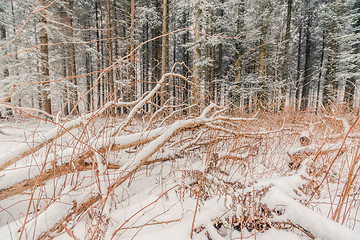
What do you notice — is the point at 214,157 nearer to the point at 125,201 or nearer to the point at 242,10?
the point at 125,201

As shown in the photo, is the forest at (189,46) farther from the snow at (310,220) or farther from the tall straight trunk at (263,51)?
the snow at (310,220)

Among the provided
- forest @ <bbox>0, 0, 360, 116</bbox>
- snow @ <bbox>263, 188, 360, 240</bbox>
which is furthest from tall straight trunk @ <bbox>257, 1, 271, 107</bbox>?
snow @ <bbox>263, 188, 360, 240</bbox>

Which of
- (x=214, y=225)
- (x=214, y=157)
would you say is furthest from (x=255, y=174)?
(x=214, y=225)

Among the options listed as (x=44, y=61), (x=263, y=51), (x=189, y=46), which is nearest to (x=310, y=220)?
(x=44, y=61)

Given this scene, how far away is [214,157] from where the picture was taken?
183cm

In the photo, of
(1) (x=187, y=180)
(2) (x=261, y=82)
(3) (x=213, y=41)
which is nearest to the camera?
(1) (x=187, y=180)

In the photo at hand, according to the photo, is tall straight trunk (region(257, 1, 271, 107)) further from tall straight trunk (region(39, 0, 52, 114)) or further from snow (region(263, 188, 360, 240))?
tall straight trunk (region(39, 0, 52, 114))

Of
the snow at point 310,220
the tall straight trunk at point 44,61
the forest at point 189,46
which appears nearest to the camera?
the snow at point 310,220

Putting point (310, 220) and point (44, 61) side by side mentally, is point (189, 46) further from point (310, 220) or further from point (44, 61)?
point (310, 220)

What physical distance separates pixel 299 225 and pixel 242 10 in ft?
38.0

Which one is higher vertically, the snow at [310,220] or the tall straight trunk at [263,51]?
the tall straight trunk at [263,51]

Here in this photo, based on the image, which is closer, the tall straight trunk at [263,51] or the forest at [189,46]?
the forest at [189,46]

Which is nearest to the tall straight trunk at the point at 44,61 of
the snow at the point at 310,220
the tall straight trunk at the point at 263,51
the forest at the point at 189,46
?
the forest at the point at 189,46

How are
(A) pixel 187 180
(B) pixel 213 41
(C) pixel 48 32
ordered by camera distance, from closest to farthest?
(A) pixel 187 180, (C) pixel 48 32, (B) pixel 213 41
